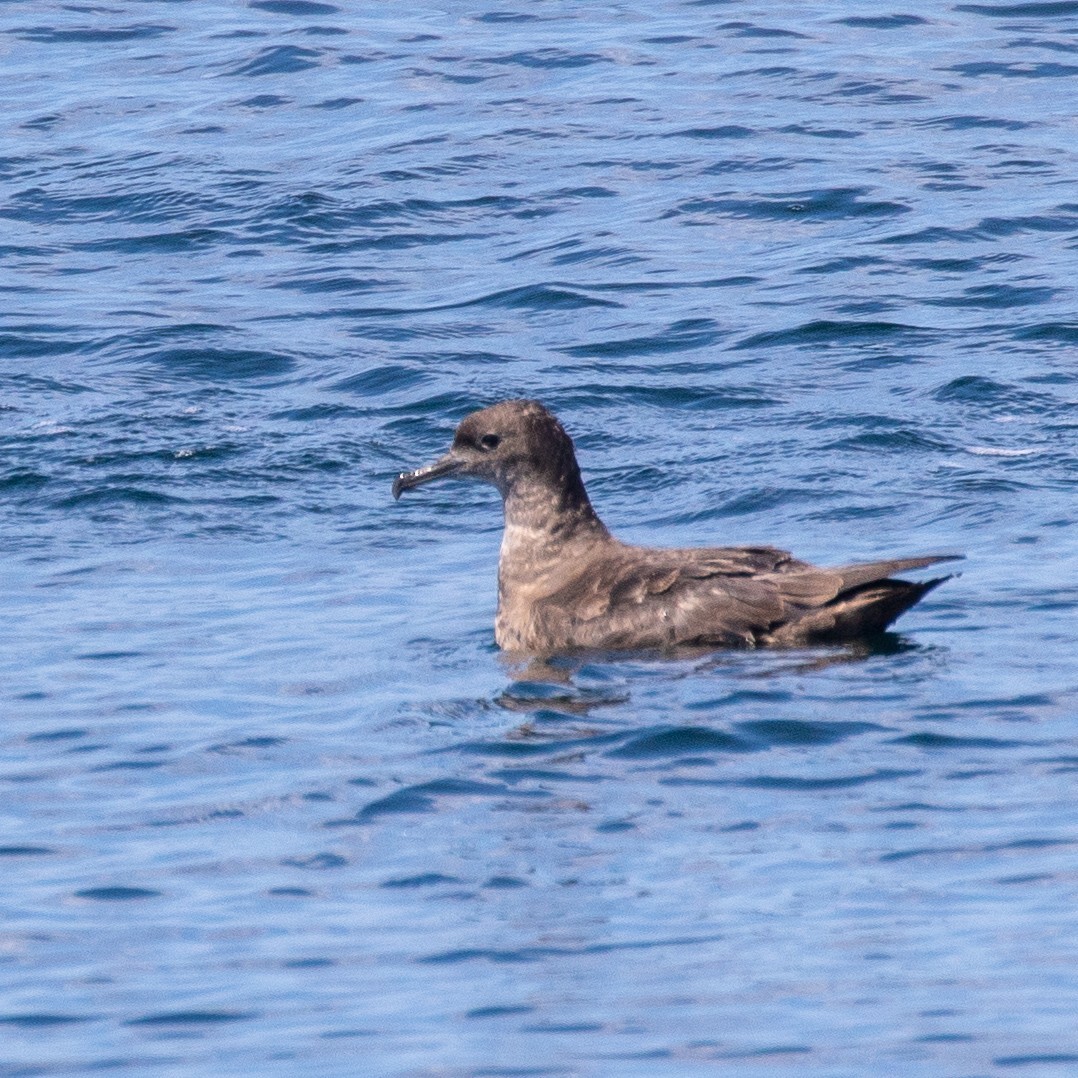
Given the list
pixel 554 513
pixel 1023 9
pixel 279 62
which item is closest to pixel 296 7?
pixel 279 62

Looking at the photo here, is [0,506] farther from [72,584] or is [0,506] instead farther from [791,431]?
[791,431]

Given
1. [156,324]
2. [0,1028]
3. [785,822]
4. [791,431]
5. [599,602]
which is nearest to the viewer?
[0,1028]

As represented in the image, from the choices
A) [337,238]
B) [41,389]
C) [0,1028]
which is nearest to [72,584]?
[41,389]

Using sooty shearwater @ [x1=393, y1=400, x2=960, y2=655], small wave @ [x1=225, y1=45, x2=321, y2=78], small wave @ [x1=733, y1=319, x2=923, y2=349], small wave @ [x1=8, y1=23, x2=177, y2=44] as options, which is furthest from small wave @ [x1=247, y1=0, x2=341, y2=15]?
sooty shearwater @ [x1=393, y1=400, x2=960, y2=655]

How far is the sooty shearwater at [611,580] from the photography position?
9.59 meters

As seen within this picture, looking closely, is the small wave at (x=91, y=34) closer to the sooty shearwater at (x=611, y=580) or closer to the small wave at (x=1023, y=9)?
the small wave at (x=1023, y=9)

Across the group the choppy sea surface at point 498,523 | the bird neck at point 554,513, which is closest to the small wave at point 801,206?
the choppy sea surface at point 498,523

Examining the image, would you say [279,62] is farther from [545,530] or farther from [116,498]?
[545,530]

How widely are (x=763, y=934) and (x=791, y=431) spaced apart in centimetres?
715

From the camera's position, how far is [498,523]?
Answer: 1256 cm

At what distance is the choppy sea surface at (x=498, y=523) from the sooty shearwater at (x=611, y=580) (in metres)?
0.20

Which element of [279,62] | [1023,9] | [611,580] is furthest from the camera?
[1023,9]

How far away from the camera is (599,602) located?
10.0 m

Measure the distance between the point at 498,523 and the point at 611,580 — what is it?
2569mm
